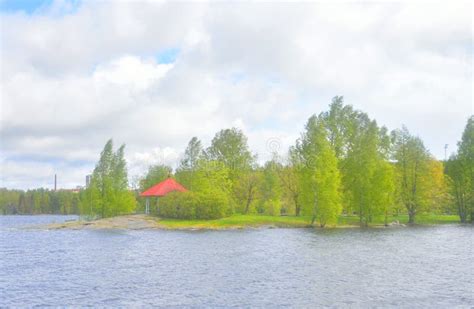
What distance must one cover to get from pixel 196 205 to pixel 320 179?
22299mm

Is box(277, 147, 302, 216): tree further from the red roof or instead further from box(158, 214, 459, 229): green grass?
the red roof


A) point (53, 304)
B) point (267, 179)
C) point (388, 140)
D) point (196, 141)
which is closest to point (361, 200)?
point (388, 140)

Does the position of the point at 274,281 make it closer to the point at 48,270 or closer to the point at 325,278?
the point at 325,278

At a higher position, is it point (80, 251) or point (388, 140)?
point (388, 140)

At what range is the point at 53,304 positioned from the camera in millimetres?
25781

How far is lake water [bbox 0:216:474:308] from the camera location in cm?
2667

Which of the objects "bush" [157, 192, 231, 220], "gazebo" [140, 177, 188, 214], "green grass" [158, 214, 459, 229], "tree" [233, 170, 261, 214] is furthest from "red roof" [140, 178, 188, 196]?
"tree" [233, 170, 261, 214]

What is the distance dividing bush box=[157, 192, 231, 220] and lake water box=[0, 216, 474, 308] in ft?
104

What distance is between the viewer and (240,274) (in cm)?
3434

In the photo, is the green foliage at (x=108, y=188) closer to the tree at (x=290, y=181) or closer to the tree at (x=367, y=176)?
the tree at (x=290, y=181)

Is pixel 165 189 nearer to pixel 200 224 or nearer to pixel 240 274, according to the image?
pixel 200 224

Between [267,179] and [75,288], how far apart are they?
3030 inches

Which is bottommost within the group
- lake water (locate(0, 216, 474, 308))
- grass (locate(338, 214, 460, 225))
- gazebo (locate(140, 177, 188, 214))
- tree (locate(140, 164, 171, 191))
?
lake water (locate(0, 216, 474, 308))

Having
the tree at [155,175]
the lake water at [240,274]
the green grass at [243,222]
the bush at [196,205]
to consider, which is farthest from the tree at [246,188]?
the lake water at [240,274]
